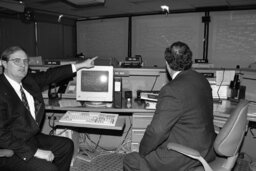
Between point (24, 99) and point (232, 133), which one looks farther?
point (24, 99)

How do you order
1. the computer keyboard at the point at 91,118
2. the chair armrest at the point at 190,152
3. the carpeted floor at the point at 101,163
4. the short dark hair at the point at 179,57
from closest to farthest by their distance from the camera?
the chair armrest at the point at 190,152 → the short dark hair at the point at 179,57 → the computer keyboard at the point at 91,118 → the carpeted floor at the point at 101,163

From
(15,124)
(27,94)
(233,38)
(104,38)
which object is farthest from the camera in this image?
(104,38)

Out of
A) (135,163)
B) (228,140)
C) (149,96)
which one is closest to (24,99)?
(135,163)

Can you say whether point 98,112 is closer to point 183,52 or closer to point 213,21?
point 183,52

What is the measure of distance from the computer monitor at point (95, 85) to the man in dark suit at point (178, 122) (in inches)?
34.7

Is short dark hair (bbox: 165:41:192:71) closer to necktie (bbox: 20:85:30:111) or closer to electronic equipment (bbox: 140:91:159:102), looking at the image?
electronic equipment (bbox: 140:91:159:102)

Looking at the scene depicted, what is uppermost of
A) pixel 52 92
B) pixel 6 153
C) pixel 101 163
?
pixel 52 92

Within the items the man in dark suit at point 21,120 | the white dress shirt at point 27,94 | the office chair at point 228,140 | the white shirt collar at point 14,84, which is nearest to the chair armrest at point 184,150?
the office chair at point 228,140

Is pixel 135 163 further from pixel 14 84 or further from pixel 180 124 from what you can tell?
pixel 14 84

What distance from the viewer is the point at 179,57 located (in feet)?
5.59

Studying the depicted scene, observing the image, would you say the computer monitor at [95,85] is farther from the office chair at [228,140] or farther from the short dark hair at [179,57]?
the office chair at [228,140]

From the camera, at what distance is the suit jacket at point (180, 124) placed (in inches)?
60.4

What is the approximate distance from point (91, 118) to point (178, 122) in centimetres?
99

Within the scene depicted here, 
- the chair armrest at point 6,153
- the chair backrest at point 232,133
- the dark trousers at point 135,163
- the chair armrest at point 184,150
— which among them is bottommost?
the dark trousers at point 135,163
